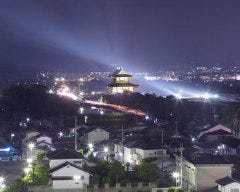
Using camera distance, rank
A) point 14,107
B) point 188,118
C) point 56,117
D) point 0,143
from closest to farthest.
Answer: point 0,143
point 188,118
point 56,117
point 14,107

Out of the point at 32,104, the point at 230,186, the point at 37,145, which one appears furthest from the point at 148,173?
the point at 32,104

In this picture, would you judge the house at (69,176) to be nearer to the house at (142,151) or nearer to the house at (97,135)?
the house at (142,151)

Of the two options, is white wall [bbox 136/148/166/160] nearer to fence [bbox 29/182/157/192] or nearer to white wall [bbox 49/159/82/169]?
white wall [bbox 49/159/82/169]

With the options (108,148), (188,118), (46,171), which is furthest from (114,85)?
(46,171)

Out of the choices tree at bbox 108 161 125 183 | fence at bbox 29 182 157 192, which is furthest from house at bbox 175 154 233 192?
tree at bbox 108 161 125 183

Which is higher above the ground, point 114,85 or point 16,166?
point 114,85

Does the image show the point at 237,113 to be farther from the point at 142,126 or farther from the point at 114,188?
the point at 114,188

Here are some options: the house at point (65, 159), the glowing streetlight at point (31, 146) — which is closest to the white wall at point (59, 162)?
the house at point (65, 159)
